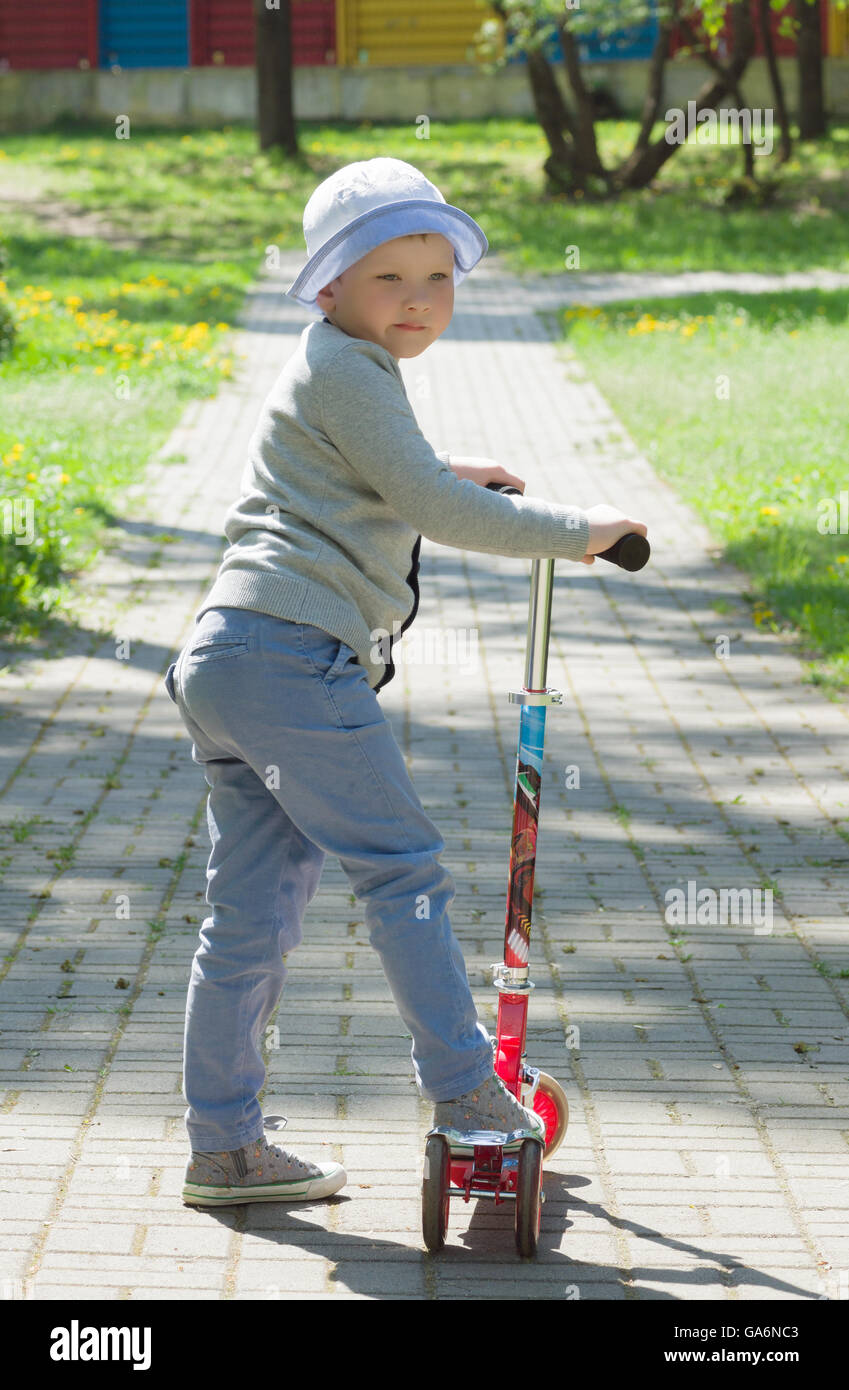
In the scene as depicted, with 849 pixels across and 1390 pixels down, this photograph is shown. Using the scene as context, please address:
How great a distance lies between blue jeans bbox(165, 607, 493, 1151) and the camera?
2914mm

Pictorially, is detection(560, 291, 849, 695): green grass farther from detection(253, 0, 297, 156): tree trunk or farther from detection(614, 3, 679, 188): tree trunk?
detection(253, 0, 297, 156): tree trunk

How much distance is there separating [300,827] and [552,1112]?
818 mm

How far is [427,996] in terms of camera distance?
2.97 metres

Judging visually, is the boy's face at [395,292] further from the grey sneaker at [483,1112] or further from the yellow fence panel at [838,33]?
the yellow fence panel at [838,33]

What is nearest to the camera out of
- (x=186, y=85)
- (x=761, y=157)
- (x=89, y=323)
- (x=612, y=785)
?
(x=612, y=785)

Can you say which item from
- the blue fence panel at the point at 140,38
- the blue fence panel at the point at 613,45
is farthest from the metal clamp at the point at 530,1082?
the blue fence panel at the point at 140,38

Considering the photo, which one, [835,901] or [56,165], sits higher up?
[56,165]

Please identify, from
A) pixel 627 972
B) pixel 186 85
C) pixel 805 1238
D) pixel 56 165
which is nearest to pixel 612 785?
pixel 627 972

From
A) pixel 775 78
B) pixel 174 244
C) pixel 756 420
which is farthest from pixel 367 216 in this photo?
pixel 775 78

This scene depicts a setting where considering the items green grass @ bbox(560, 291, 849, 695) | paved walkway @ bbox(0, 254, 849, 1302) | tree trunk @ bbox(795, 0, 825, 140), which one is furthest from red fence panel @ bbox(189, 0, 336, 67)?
paved walkway @ bbox(0, 254, 849, 1302)

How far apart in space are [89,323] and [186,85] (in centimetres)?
1936

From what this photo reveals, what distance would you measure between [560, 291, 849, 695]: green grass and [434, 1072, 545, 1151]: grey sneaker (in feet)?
14.1

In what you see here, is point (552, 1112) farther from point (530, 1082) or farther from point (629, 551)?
point (629, 551)
